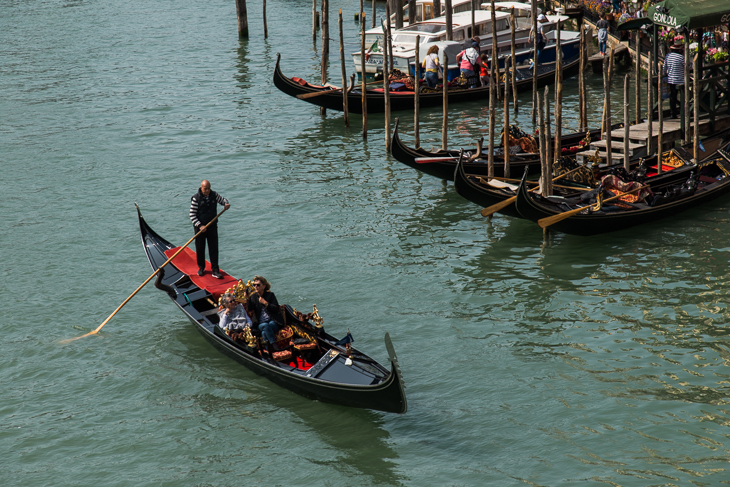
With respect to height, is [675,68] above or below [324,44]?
below

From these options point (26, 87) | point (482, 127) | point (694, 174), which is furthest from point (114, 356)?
point (26, 87)

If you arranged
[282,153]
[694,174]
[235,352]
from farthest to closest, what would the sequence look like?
1. [282,153]
2. [694,174]
3. [235,352]

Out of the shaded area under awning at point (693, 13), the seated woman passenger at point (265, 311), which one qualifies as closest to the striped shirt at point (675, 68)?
the shaded area under awning at point (693, 13)

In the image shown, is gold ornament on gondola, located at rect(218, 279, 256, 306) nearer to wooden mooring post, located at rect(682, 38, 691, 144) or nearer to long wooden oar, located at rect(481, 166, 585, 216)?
long wooden oar, located at rect(481, 166, 585, 216)

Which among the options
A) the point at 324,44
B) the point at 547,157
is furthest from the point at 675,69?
the point at 324,44

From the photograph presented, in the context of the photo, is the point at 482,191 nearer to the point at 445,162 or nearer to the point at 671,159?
the point at 445,162

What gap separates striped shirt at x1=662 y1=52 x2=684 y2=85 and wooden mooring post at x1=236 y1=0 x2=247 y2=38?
15384 millimetres

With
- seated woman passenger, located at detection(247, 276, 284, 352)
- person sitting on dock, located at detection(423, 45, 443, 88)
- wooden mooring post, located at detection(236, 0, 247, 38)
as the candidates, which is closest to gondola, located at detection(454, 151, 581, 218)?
seated woman passenger, located at detection(247, 276, 284, 352)

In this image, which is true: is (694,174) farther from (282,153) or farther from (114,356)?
(114,356)

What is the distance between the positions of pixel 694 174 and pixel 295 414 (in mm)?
7252

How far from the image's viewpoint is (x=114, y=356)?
7832 mm

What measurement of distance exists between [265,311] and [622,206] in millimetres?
5290

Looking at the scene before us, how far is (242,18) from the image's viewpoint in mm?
24031

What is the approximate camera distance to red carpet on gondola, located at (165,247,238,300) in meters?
8.13
